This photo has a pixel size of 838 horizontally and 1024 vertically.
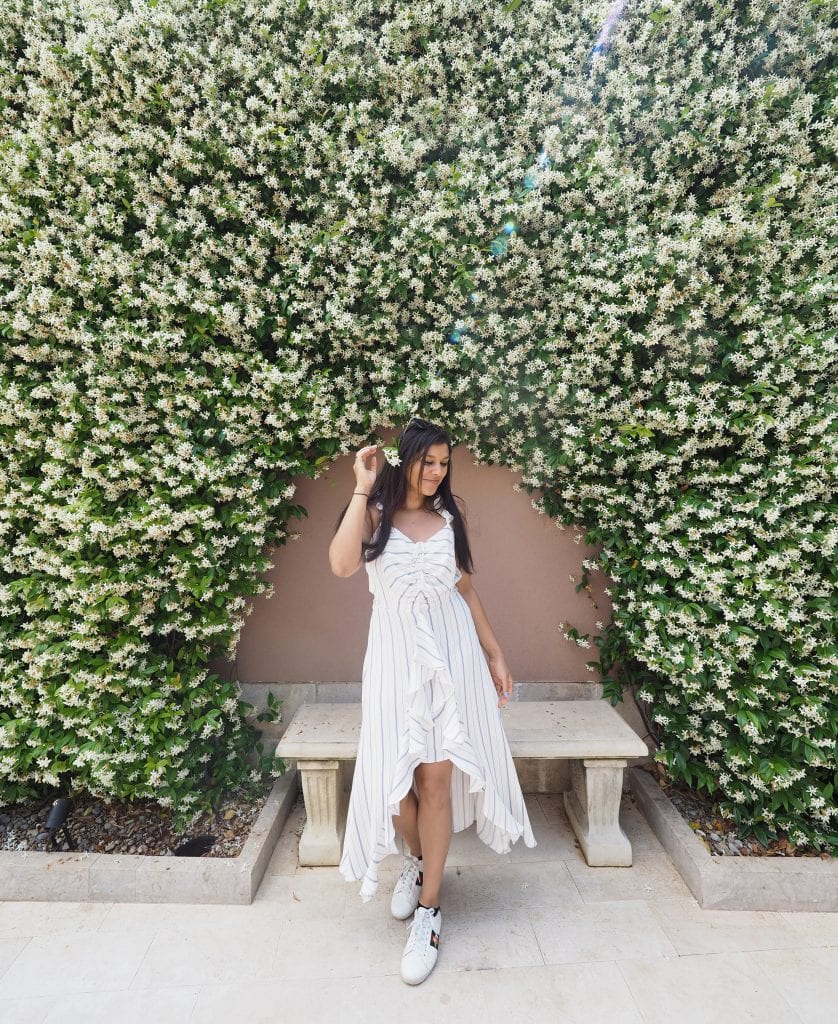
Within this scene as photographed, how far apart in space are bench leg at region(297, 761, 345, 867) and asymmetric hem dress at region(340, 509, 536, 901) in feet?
1.46

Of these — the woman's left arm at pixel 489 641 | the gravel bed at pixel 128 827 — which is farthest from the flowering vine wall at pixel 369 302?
the woman's left arm at pixel 489 641

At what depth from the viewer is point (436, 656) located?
7.22ft

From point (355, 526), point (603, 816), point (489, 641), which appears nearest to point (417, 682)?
point (489, 641)

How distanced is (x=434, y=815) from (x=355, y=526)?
1.24 meters

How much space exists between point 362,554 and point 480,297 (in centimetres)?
152

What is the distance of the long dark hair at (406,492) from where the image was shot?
7.32ft

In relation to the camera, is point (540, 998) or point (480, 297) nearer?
point (540, 998)

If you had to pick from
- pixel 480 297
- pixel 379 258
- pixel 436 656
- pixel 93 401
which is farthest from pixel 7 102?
pixel 436 656

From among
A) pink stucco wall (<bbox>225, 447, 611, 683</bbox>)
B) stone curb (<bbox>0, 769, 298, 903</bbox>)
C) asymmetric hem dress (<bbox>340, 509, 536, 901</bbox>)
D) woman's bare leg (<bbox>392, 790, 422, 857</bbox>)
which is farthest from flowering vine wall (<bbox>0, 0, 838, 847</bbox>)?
woman's bare leg (<bbox>392, 790, 422, 857</bbox>)

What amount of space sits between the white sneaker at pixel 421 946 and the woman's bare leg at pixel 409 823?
241mm

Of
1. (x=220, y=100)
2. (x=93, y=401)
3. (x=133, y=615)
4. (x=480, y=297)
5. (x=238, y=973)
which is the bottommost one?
(x=238, y=973)

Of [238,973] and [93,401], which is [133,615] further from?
[238,973]

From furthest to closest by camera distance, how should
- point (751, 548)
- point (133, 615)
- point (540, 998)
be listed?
point (133, 615) → point (751, 548) → point (540, 998)

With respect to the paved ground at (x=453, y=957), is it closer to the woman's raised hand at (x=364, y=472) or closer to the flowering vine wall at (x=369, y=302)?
the flowering vine wall at (x=369, y=302)
